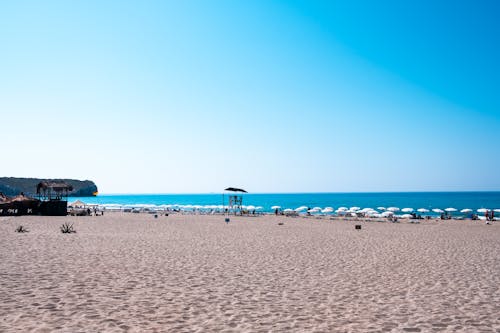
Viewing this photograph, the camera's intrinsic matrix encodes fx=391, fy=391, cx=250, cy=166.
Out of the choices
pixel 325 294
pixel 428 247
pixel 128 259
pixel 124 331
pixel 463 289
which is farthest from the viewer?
pixel 428 247

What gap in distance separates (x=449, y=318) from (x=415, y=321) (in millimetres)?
716

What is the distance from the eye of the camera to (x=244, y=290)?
29.7ft

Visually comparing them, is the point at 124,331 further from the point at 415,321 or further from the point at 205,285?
the point at 415,321

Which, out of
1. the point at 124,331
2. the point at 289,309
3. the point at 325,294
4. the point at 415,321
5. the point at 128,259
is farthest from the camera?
the point at 128,259

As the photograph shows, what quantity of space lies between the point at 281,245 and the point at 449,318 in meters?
11.5

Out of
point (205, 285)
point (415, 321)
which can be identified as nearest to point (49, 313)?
point (205, 285)

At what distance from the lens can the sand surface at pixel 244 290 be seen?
21.5 ft

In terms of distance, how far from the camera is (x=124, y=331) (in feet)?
19.7

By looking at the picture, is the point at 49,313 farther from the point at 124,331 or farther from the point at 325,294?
the point at 325,294

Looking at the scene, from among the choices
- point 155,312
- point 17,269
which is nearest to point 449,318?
point 155,312

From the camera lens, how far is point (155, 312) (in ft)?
23.3

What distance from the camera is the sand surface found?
654 centimetres

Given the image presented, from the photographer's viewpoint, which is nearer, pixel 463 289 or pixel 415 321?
pixel 415 321

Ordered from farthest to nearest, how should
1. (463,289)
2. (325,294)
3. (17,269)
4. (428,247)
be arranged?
(428,247), (17,269), (463,289), (325,294)
